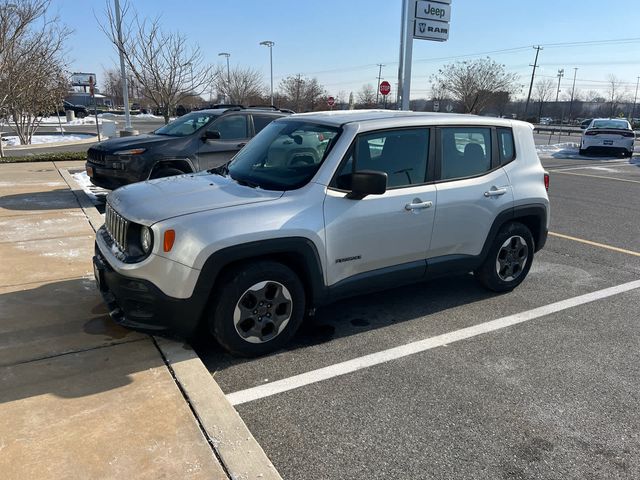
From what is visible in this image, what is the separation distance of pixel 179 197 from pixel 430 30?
34.4ft

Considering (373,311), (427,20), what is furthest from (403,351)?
(427,20)

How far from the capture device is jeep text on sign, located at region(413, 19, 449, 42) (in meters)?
12.0

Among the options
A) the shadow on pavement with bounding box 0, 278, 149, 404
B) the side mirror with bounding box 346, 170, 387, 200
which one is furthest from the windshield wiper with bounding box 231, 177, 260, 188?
the shadow on pavement with bounding box 0, 278, 149, 404

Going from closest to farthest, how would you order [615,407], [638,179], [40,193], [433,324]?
[615,407], [433,324], [40,193], [638,179]

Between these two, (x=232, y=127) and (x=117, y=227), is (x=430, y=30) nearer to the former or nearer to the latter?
(x=232, y=127)

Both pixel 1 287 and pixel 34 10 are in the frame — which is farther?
pixel 34 10

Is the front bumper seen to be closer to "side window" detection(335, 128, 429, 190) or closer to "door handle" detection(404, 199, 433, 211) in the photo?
"side window" detection(335, 128, 429, 190)

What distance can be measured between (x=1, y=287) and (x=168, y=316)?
2292mm

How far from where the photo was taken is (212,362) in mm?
3600

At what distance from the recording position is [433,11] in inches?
474

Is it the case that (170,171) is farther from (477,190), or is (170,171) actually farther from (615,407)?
(615,407)

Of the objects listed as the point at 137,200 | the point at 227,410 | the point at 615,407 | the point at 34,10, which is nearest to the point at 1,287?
the point at 137,200

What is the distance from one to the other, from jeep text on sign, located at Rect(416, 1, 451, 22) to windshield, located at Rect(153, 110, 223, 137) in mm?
6067

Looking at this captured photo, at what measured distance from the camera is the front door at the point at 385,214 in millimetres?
3764
